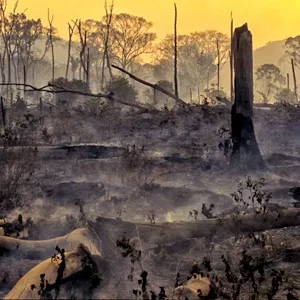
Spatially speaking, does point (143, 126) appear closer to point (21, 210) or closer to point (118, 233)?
point (21, 210)

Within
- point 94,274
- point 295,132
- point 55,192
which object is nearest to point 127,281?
point 94,274

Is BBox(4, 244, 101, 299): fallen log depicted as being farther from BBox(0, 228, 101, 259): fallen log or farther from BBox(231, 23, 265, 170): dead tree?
BBox(231, 23, 265, 170): dead tree

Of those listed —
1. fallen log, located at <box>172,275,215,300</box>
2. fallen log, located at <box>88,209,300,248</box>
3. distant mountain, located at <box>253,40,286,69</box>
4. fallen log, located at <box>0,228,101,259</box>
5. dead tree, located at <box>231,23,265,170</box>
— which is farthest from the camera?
distant mountain, located at <box>253,40,286,69</box>

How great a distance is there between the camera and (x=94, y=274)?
Result: 11.5 ft

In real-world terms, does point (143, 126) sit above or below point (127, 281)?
above

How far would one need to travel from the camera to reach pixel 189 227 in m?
4.64

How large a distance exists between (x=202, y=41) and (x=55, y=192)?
2416 inches

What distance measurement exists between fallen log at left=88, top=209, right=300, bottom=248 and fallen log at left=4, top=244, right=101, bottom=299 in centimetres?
73

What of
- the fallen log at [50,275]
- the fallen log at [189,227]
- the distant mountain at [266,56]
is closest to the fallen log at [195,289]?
the fallen log at [50,275]

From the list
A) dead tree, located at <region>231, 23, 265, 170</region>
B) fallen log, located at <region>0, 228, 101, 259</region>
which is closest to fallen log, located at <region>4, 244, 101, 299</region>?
fallen log, located at <region>0, 228, 101, 259</region>

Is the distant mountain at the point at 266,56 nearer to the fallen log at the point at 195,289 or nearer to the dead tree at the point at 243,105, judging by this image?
the dead tree at the point at 243,105

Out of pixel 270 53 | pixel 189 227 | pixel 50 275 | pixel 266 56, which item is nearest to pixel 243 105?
pixel 189 227

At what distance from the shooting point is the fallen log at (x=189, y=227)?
4.52m

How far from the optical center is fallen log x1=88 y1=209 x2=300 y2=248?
4.52 meters
